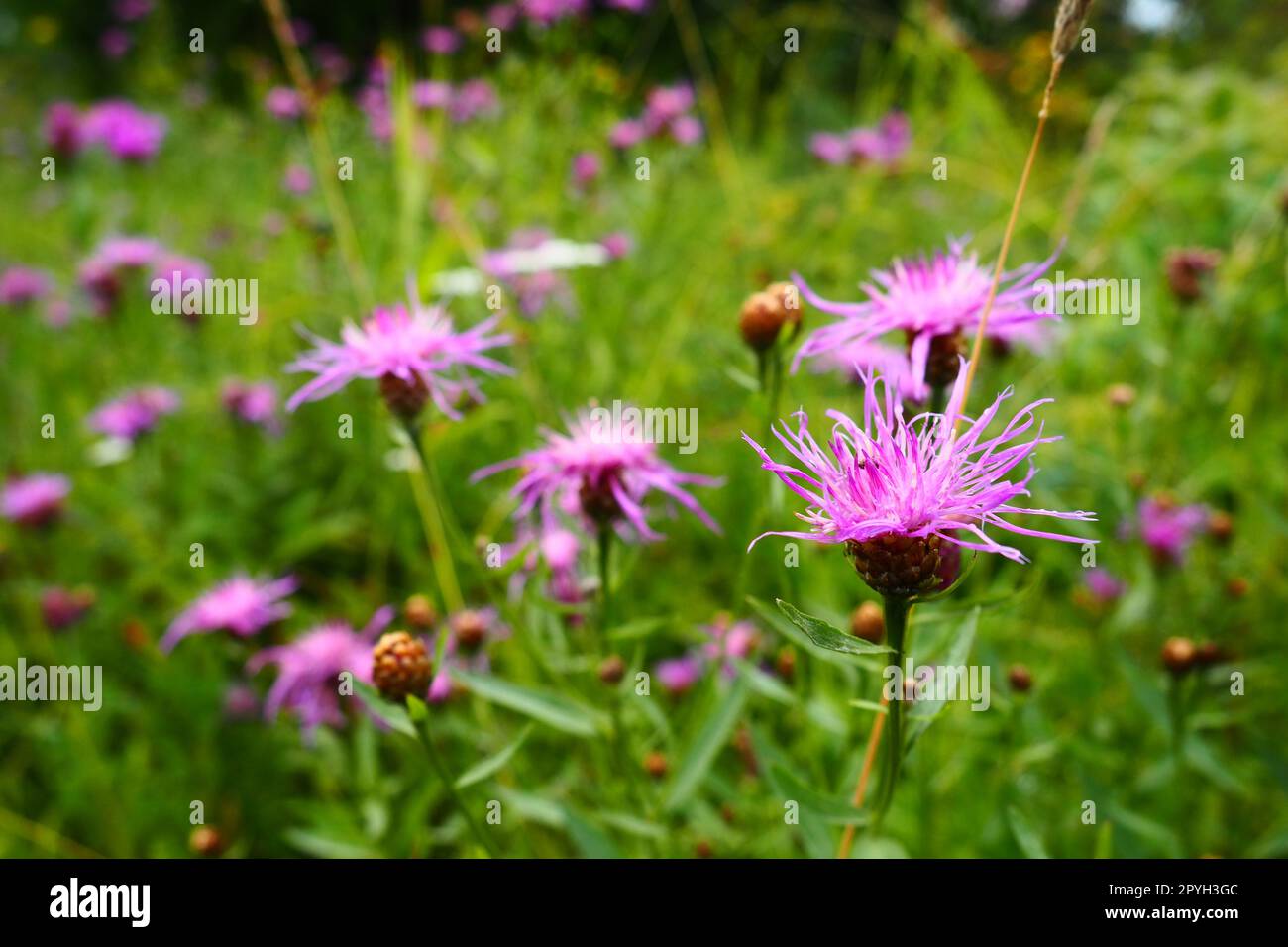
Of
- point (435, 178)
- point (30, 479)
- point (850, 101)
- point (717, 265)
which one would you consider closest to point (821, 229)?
point (717, 265)

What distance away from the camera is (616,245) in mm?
2309

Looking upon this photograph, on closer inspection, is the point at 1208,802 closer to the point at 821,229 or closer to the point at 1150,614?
the point at 1150,614

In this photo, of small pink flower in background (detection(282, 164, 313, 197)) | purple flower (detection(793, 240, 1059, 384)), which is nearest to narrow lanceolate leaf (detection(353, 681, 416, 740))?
purple flower (detection(793, 240, 1059, 384))

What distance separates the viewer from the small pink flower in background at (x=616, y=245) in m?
2.28

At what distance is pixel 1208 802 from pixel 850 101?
6632 millimetres

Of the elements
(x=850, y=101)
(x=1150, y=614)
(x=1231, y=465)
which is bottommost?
(x=1150, y=614)

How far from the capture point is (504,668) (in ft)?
5.07

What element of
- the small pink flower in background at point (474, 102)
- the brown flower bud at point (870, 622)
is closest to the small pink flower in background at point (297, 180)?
the small pink flower in background at point (474, 102)

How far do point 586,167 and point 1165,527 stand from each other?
1.71 meters

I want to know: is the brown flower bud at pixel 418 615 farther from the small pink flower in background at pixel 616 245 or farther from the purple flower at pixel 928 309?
the small pink flower in background at pixel 616 245

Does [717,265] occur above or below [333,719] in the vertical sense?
above

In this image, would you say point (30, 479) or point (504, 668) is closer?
point (504, 668)
